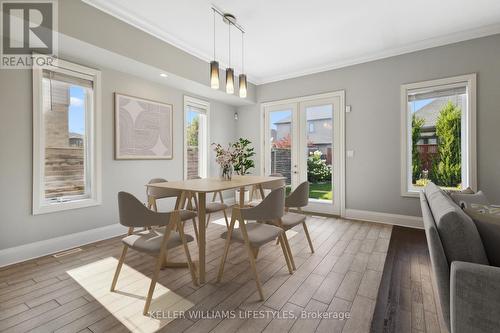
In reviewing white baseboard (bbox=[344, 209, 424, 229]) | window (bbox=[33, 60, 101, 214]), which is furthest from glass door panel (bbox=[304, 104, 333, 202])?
window (bbox=[33, 60, 101, 214])

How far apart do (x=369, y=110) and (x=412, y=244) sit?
2208 mm

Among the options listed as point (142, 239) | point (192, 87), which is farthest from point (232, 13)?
point (142, 239)

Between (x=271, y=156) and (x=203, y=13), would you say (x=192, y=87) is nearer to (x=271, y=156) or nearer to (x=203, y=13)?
(x=203, y=13)

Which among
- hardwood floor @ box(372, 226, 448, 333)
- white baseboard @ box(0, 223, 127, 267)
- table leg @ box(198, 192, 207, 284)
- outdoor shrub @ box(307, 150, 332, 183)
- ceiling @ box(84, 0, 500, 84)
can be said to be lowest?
hardwood floor @ box(372, 226, 448, 333)

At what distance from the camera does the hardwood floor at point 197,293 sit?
1658 mm

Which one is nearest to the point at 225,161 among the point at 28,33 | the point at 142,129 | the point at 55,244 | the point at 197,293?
the point at 197,293

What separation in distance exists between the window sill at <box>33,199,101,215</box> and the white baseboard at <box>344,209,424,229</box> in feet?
13.2

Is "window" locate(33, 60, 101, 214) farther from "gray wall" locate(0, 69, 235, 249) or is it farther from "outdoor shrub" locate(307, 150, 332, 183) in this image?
"outdoor shrub" locate(307, 150, 332, 183)

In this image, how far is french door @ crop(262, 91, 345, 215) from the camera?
14.8ft

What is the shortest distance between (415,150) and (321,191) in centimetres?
168

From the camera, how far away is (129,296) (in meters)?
1.98

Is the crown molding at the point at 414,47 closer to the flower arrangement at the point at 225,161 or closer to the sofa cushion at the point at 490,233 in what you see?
the flower arrangement at the point at 225,161

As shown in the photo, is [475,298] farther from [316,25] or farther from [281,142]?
[281,142]

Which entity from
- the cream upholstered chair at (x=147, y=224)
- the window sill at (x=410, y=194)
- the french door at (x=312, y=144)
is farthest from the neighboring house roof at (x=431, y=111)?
the cream upholstered chair at (x=147, y=224)
